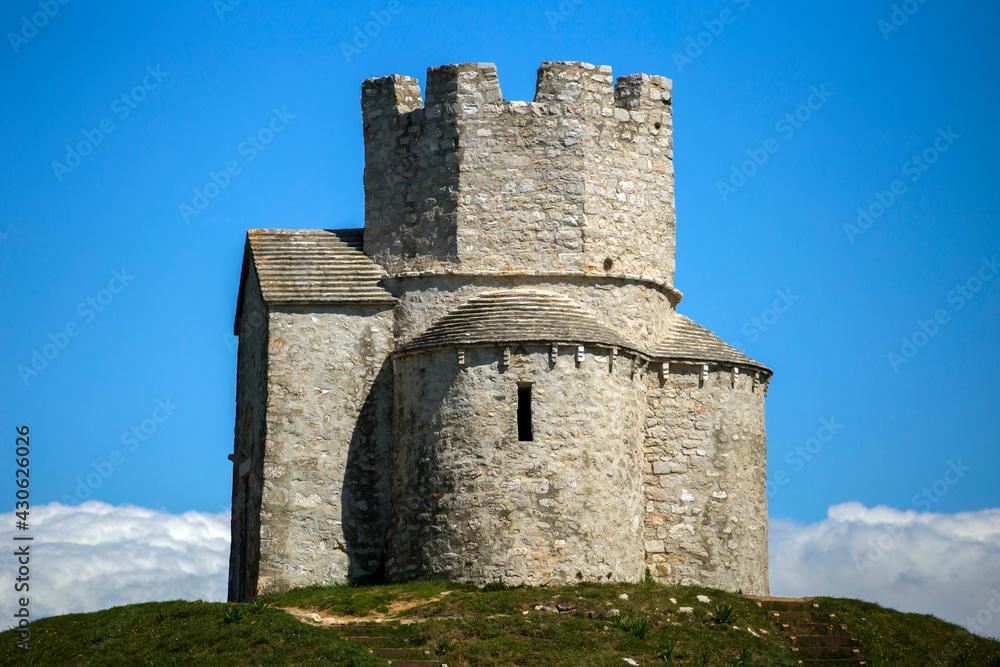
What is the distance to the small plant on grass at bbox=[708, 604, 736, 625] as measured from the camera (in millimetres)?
25828

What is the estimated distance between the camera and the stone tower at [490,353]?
93.1 ft

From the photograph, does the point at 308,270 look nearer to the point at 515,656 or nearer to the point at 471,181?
the point at 471,181

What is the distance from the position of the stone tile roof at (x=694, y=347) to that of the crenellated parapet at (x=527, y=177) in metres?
1.29

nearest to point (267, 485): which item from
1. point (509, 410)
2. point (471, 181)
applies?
point (509, 410)

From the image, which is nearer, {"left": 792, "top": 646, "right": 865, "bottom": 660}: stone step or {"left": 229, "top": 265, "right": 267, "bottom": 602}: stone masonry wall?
{"left": 792, "top": 646, "right": 865, "bottom": 660}: stone step

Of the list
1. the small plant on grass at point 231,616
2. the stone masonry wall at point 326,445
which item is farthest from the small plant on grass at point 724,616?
the small plant on grass at point 231,616

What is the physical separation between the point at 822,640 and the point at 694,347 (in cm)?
792

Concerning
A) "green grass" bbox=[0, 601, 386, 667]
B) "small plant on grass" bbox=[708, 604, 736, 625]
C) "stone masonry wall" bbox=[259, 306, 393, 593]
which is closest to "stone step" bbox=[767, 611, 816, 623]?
"small plant on grass" bbox=[708, 604, 736, 625]

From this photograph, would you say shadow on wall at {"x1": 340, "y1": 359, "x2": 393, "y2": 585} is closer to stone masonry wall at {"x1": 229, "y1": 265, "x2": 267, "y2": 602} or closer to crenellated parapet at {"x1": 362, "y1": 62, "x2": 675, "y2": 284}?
stone masonry wall at {"x1": 229, "y1": 265, "x2": 267, "y2": 602}

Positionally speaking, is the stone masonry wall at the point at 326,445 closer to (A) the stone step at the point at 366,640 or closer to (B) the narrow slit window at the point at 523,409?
(B) the narrow slit window at the point at 523,409

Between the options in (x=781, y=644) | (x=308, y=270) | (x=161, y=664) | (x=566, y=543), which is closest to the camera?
(x=161, y=664)

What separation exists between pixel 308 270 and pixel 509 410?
6.67 meters

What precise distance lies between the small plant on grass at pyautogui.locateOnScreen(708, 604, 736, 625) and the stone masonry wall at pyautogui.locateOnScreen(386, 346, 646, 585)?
263cm

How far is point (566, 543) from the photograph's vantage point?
27.4 meters
